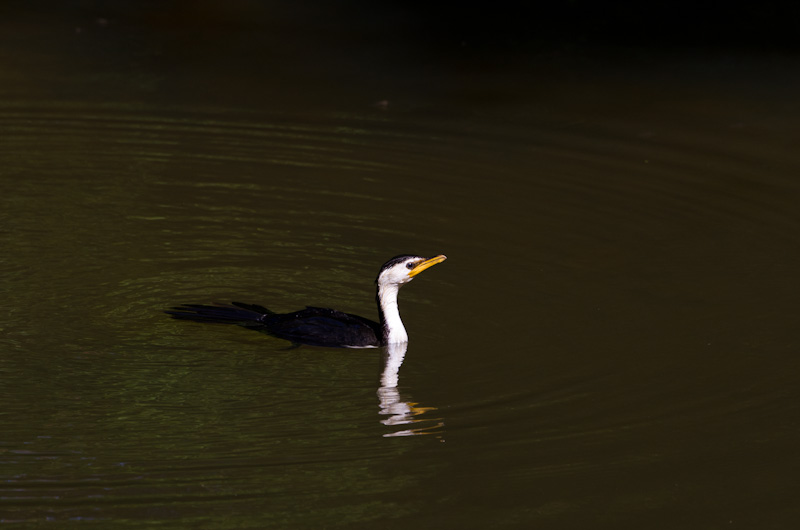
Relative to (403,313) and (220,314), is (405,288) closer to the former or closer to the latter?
(403,313)

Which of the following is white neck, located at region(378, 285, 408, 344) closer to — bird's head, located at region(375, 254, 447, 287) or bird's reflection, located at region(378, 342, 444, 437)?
bird's head, located at region(375, 254, 447, 287)

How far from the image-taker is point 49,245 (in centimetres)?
1020

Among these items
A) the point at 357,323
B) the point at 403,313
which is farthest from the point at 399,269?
the point at 403,313

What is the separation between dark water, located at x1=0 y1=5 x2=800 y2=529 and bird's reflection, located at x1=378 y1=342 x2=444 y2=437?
25 mm

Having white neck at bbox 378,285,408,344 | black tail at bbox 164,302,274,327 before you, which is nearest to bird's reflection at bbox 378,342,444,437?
white neck at bbox 378,285,408,344

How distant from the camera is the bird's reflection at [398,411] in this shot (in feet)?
23.8

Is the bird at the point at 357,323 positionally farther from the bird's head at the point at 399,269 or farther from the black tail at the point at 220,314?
the black tail at the point at 220,314

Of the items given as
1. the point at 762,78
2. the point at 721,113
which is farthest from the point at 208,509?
the point at 762,78

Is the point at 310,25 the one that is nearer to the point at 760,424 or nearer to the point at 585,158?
the point at 585,158

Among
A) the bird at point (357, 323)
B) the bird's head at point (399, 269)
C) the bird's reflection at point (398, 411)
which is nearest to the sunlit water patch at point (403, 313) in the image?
the bird's reflection at point (398, 411)

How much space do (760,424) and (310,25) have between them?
1158 cm

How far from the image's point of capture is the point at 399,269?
28.2 ft

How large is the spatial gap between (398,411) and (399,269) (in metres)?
1.39

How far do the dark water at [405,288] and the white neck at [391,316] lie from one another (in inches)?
5.6
